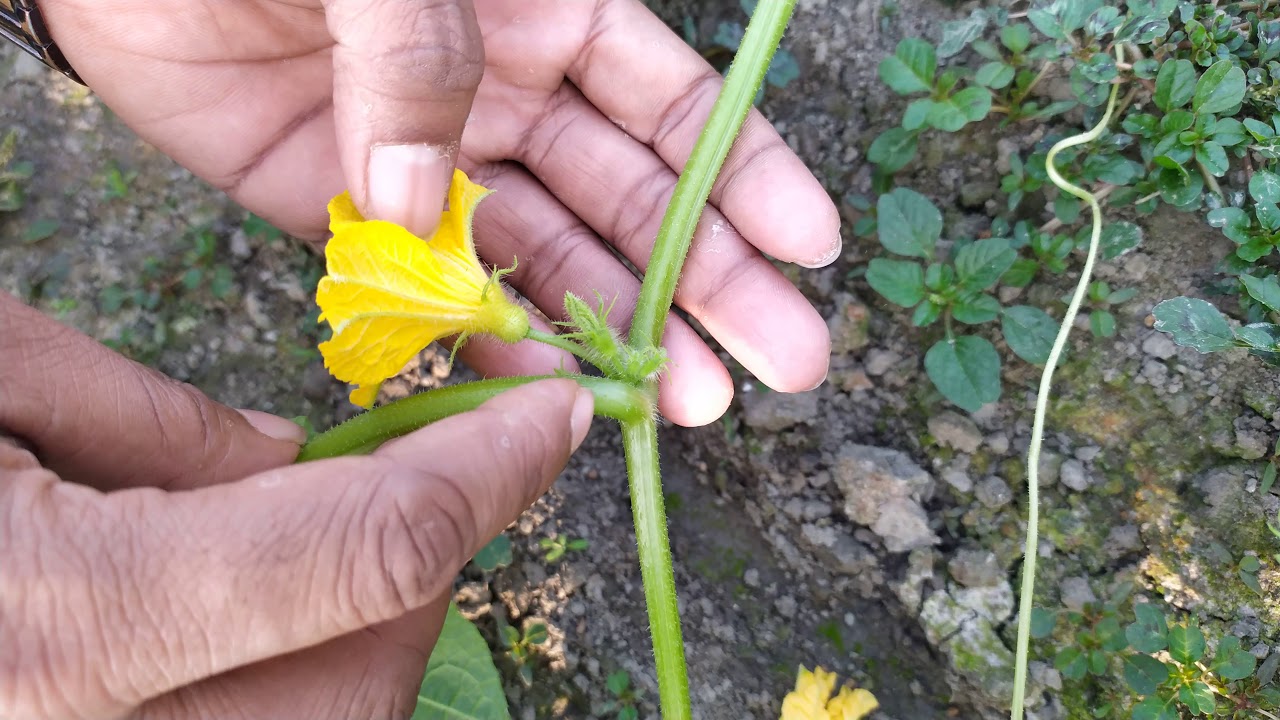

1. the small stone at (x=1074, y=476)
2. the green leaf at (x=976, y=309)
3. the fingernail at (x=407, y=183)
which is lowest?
the small stone at (x=1074, y=476)

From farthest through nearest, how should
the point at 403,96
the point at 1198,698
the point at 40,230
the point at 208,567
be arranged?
the point at 40,230 → the point at 1198,698 → the point at 403,96 → the point at 208,567

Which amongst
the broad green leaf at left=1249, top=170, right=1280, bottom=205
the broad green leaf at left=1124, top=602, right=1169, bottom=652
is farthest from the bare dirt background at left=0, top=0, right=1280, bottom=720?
the broad green leaf at left=1249, top=170, right=1280, bottom=205

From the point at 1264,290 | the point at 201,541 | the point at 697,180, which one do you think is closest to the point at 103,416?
the point at 201,541

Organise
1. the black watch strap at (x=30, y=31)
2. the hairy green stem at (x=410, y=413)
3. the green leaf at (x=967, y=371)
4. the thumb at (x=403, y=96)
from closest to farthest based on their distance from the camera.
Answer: the thumb at (x=403, y=96), the hairy green stem at (x=410, y=413), the black watch strap at (x=30, y=31), the green leaf at (x=967, y=371)

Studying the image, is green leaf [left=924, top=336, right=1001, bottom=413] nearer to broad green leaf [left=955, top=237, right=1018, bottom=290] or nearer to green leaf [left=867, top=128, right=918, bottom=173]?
broad green leaf [left=955, top=237, right=1018, bottom=290]

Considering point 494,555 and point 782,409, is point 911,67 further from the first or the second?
point 494,555

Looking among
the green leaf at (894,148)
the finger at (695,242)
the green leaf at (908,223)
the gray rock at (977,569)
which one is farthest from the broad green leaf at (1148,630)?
the green leaf at (894,148)

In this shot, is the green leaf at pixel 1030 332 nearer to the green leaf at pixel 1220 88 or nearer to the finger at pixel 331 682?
the green leaf at pixel 1220 88
